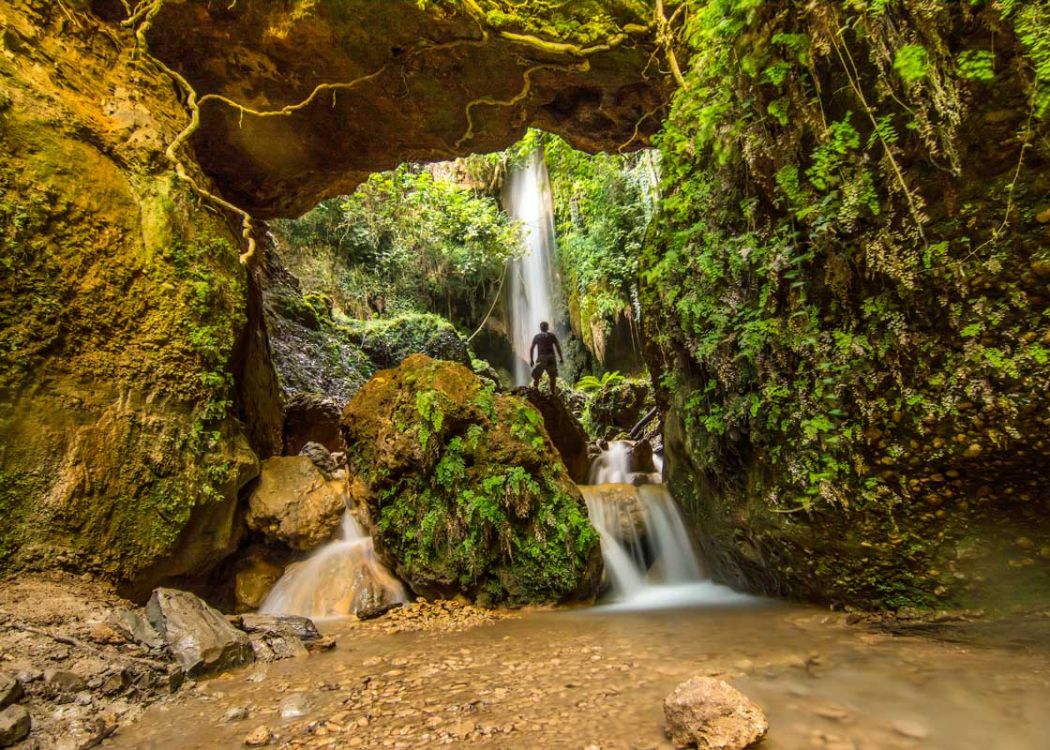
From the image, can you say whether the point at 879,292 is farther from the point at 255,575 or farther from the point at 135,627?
the point at 255,575

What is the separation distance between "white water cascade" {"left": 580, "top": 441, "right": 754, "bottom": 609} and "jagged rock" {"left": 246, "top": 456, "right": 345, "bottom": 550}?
11.9ft

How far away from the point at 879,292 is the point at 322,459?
7.68 meters

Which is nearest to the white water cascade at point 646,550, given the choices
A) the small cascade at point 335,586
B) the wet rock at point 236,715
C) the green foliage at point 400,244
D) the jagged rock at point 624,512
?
the jagged rock at point 624,512

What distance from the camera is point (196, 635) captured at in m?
3.55

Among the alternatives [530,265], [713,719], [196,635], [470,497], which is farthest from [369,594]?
[530,265]

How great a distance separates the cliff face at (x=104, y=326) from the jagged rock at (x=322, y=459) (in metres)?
2.17

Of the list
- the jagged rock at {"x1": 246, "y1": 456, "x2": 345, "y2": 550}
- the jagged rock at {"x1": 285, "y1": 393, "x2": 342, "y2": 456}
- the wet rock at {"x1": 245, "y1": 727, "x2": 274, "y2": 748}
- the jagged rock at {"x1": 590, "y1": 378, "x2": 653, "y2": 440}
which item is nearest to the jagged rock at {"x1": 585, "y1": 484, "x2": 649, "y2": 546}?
the jagged rock at {"x1": 246, "y1": 456, "x2": 345, "y2": 550}

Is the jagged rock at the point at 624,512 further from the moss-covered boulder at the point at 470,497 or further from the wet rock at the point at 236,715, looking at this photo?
the wet rock at the point at 236,715

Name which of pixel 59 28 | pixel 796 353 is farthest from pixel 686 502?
pixel 59 28

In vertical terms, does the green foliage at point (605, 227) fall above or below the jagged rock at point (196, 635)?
above

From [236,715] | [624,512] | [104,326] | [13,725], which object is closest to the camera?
[13,725]

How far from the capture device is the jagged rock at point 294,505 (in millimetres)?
6117

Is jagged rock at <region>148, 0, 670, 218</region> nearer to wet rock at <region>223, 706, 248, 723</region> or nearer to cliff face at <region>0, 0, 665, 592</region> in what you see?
cliff face at <region>0, 0, 665, 592</region>

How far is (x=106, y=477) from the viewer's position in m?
4.24
